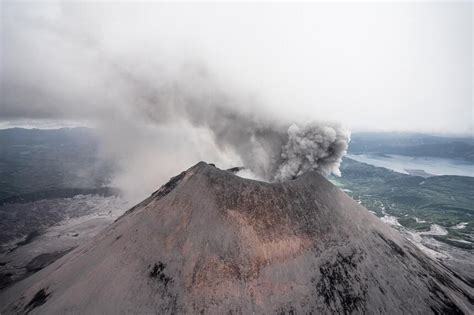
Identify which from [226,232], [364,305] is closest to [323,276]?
[364,305]

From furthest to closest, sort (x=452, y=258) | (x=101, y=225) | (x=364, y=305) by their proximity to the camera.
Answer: (x=101, y=225), (x=452, y=258), (x=364, y=305)

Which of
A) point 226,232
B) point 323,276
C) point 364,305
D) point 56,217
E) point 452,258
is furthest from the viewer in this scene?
point 56,217

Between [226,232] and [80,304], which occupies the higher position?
[226,232]

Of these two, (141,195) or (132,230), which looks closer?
(132,230)

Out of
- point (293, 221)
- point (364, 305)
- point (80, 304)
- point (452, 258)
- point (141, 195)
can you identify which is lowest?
point (452, 258)

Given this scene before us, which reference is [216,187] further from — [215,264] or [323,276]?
[323,276]

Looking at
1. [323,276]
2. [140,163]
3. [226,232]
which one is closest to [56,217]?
[140,163]

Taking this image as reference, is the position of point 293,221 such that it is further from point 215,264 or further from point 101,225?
point 101,225
